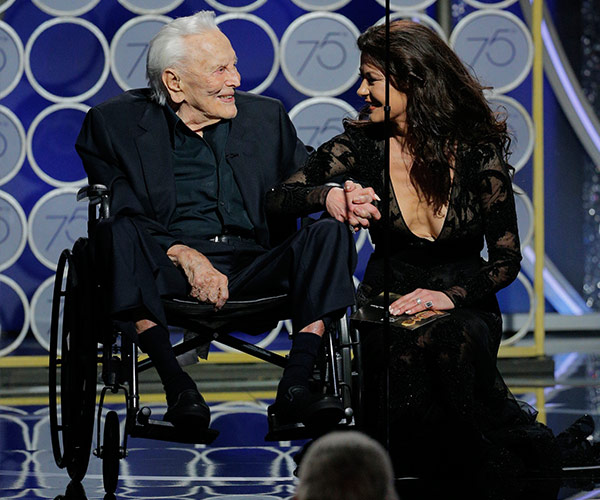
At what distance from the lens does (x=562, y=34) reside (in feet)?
20.3

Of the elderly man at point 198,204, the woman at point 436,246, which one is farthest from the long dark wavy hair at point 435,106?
the elderly man at point 198,204

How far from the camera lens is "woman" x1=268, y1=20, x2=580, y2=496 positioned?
120 inches

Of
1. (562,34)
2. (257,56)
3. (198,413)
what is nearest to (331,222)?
(198,413)

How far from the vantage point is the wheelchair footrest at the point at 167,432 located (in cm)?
274

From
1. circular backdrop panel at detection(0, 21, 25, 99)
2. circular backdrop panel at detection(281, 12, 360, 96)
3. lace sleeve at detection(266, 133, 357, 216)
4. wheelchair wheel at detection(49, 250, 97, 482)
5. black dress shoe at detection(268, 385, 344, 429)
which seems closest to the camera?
black dress shoe at detection(268, 385, 344, 429)

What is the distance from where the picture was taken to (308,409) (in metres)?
2.74

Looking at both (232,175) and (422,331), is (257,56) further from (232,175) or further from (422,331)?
(422,331)

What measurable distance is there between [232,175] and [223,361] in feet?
6.35

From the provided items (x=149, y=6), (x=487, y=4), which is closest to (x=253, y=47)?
(x=149, y=6)

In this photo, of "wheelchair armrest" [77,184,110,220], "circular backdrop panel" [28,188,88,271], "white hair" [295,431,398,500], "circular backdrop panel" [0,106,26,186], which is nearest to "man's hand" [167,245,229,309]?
"wheelchair armrest" [77,184,110,220]

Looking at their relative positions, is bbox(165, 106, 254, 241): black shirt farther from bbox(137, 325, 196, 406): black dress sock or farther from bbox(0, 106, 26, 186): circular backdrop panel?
bbox(0, 106, 26, 186): circular backdrop panel

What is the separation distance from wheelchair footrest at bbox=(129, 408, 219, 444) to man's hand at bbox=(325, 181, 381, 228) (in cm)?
62

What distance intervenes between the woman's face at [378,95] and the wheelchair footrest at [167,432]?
96cm

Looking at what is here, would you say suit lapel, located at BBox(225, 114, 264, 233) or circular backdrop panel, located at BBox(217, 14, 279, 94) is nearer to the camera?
suit lapel, located at BBox(225, 114, 264, 233)
